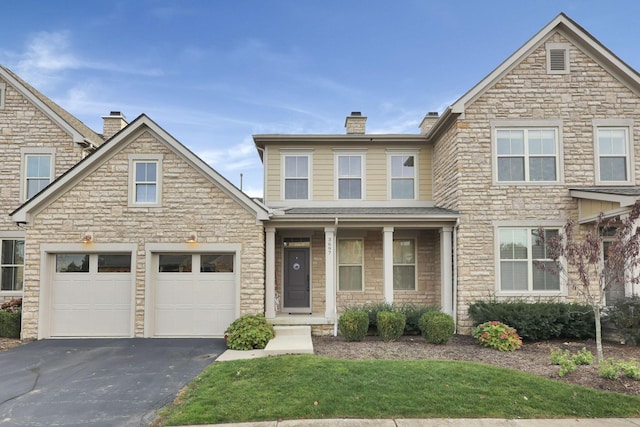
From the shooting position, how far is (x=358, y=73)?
2011 cm

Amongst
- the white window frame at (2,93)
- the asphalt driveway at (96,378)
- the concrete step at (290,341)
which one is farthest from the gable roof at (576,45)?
the white window frame at (2,93)

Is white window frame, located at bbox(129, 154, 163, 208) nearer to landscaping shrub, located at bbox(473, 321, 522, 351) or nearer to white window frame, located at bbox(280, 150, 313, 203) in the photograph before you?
white window frame, located at bbox(280, 150, 313, 203)

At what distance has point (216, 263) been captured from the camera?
35.4 ft

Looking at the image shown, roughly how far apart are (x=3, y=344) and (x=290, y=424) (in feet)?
29.7

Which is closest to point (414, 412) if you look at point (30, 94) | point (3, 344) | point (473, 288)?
point (473, 288)

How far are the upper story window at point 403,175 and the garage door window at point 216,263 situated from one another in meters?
5.78

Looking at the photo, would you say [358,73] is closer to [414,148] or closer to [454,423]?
[414,148]

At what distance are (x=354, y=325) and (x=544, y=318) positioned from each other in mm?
4656

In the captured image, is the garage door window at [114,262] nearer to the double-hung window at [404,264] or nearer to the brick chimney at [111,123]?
the brick chimney at [111,123]

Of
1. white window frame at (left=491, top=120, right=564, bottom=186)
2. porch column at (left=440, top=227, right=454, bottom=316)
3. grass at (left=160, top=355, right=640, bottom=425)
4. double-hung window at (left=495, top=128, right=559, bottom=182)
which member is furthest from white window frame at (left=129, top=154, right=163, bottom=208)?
double-hung window at (left=495, top=128, right=559, bottom=182)

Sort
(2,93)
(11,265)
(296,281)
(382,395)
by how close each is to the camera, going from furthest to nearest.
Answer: (296,281) < (2,93) < (11,265) < (382,395)

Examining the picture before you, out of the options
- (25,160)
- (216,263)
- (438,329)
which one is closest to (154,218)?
(216,263)

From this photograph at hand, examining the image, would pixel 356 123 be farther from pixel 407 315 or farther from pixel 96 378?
pixel 96 378

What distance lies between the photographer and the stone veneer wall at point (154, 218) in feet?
34.4
